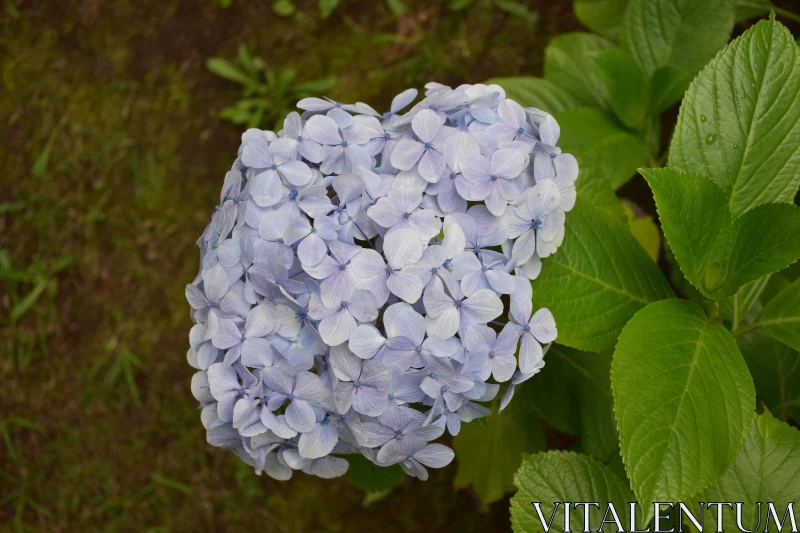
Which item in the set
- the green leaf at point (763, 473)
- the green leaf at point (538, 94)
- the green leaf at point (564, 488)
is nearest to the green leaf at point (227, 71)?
the green leaf at point (538, 94)

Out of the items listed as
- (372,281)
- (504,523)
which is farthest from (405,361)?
(504,523)

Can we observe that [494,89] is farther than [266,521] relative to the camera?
No

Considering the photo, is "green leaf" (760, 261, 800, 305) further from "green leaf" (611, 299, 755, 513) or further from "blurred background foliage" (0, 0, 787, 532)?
"blurred background foliage" (0, 0, 787, 532)

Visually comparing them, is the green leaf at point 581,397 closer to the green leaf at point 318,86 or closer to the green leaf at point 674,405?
the green leaf at point 674,405

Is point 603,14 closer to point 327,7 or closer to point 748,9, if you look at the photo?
point 748,9

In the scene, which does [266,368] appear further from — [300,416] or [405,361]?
[405,361]
